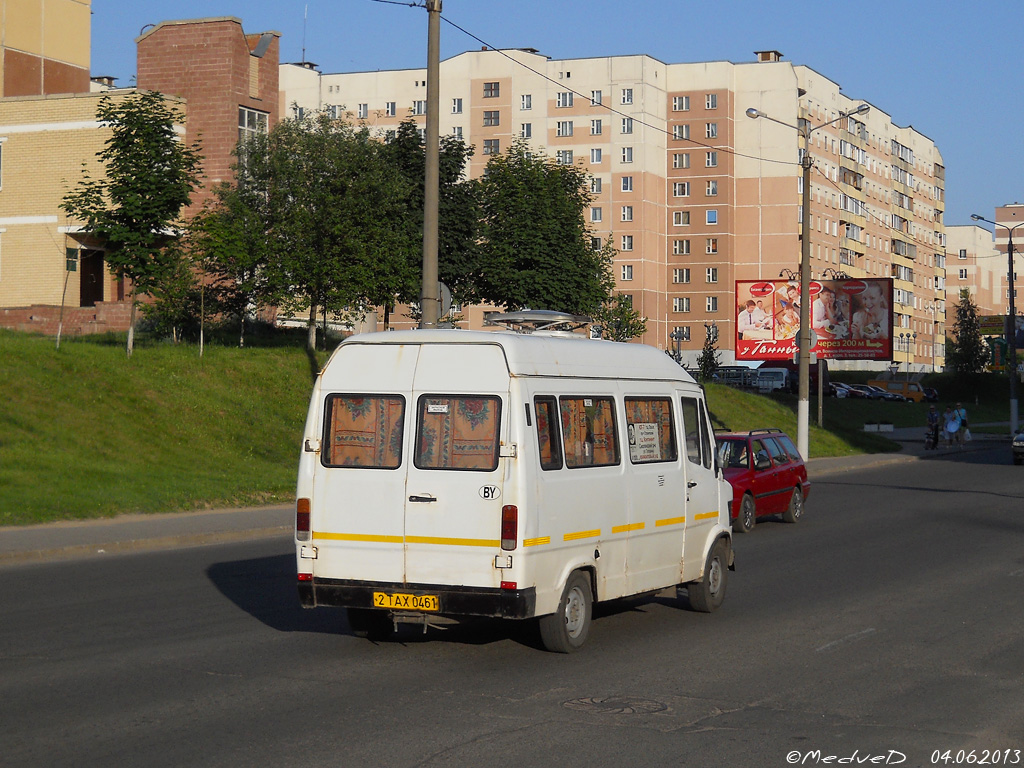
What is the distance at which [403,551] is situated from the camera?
948cm

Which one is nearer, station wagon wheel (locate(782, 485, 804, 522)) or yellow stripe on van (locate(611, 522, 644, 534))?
yellow stripe on van (locate(611, 522, 644, 534))

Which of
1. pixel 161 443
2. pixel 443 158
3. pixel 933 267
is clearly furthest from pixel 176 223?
pixel 933 267

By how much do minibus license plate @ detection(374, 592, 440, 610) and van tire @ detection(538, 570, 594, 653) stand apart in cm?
94

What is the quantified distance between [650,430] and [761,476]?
1027 cm

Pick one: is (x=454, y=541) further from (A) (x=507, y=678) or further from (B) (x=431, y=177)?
(B) (x=431, y=177)

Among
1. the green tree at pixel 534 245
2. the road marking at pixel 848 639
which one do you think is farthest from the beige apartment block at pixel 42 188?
the road marking at pixel 848 639

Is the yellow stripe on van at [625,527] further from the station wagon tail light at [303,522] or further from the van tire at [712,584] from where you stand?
the station wagon tail light at [303,522]

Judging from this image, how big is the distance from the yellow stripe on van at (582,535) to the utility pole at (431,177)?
8705 millimetres

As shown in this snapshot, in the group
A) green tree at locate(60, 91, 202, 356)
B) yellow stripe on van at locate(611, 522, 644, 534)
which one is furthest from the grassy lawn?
yellow stripe on van at locate(611, 522, 644, 534)

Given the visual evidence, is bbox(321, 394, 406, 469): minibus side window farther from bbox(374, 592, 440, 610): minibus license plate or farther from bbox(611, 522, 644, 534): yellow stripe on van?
bbox(611, 522, 644, 534): yellow stripe on van

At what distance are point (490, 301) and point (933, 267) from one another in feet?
353

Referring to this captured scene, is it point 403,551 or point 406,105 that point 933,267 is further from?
point 403,551

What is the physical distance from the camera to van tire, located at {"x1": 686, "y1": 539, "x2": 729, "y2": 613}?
1198 centimetres

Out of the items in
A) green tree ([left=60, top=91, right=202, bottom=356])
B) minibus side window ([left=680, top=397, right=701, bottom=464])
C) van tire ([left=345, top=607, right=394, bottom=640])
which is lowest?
van tire ([left=345, top=607, right=394, bottom=640])
